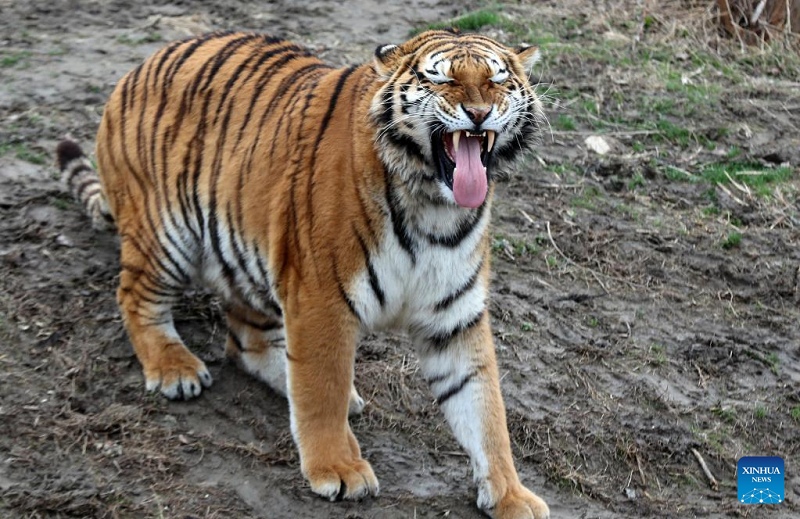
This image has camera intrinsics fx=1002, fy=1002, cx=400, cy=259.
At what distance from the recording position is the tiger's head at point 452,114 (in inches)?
126

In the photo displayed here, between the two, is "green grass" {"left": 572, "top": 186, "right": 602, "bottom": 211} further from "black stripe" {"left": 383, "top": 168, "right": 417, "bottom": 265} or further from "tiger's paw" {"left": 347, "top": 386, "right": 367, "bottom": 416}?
"black stripe" {"left": 383, "top": 168, "right": 417, "bottom": 265}

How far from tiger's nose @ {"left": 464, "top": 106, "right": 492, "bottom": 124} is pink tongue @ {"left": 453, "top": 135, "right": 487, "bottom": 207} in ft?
0.35

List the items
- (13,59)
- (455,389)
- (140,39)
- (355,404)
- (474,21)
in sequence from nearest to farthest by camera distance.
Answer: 1. (455,389)
2. (355,404)
3. (13,59)
4. (140,39)
5. (474,21)

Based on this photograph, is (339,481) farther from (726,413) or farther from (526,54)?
(726,413)

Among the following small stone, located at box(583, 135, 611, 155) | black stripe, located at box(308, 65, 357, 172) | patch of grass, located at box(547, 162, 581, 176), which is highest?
black stripe, located at box(308, 65, 357, 172)

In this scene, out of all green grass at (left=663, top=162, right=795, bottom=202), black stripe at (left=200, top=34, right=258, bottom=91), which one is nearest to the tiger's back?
black stripe at (left=200, top=34, right=258, bottom=91)

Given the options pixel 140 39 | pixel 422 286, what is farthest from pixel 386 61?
pixel 140 39

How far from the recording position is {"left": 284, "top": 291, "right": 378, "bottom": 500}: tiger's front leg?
3469 mm

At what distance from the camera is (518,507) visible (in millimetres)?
3539

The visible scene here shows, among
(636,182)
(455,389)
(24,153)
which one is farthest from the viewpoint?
(636,182)

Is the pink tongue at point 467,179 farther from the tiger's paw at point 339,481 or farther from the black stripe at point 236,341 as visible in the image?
the black stripe at point 236,341

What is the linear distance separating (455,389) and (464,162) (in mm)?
898

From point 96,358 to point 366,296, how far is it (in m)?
1.44

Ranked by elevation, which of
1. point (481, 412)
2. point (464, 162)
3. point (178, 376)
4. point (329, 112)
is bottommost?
point (178, 376)
